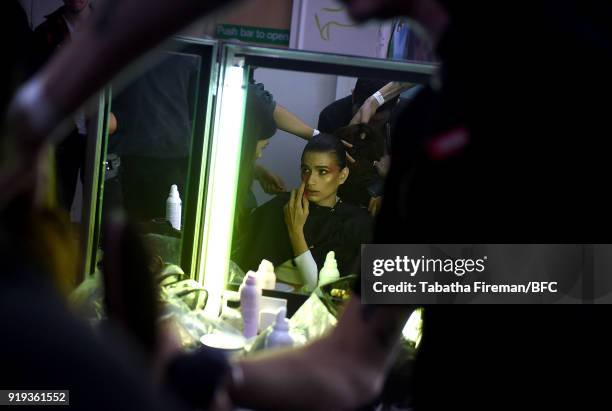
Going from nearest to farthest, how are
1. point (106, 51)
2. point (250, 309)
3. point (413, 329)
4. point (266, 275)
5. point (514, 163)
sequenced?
point (106, 51)
point (514, 163)
point (413, 329)
point (250, 309)
point (266, 275)

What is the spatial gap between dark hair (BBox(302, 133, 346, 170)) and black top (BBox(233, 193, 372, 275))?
4.7 inches

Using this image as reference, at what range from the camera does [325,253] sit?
70.2 inches

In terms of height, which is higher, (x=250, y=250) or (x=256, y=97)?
(x=256, y=97)

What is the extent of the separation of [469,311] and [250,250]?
3.58 feet

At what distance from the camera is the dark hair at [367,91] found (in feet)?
5.46

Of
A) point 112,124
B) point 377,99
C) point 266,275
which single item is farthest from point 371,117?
point 112,124

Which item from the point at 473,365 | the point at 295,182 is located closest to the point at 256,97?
the point at 295,182

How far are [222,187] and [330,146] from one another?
1.01 ft

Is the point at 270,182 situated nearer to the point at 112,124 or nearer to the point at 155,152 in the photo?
the point at 155,152

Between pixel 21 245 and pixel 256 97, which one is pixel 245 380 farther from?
pixel 256 97

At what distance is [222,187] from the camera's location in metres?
1.71

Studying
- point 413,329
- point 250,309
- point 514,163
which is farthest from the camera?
point 250,309

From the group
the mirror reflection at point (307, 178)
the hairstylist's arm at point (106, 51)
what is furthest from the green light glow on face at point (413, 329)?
the hairstylist's arm at point (106, 51)

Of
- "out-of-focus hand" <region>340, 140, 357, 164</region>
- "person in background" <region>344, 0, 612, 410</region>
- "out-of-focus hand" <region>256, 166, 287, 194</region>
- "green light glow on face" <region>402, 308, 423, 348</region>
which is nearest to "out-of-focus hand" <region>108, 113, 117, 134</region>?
"out-of-focus hand" <region>256, 166, 287, 194</region>
